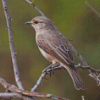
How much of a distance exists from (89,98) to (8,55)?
2.20m

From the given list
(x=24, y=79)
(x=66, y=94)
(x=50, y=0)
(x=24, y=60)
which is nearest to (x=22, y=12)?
(x=50, y=0)

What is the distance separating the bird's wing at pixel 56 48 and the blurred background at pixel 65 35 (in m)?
0.86

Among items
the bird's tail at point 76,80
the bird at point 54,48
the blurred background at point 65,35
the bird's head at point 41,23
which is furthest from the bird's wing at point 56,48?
the blurred background at point 65,35

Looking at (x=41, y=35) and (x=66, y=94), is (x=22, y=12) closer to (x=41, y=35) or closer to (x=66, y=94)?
(x=41, y=35)

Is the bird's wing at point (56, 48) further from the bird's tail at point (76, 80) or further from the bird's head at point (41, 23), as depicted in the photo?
the bird's head at point (41, 23)

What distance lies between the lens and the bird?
4.66 metres

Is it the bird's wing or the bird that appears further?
the bird's wing

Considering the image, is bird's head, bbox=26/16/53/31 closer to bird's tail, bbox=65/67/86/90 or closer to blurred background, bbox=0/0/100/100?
blurred background, bbox=0/0/100/100

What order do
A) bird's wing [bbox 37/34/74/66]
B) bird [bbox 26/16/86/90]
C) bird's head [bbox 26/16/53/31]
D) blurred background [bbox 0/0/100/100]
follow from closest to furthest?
bird [bbox 26/16/86/90] → bird's wing [bbox 37/34/74/66] → bird's head [bbox 26/16/53/31] → blurred background [bbox 0/0/100/100]

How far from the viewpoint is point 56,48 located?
16.8 feet

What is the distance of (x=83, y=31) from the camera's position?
634 cm

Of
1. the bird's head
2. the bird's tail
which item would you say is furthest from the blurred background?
the bird's tail

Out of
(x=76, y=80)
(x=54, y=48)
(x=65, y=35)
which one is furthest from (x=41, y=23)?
(x=76, y=80)

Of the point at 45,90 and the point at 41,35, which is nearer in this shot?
the point at 41,35
